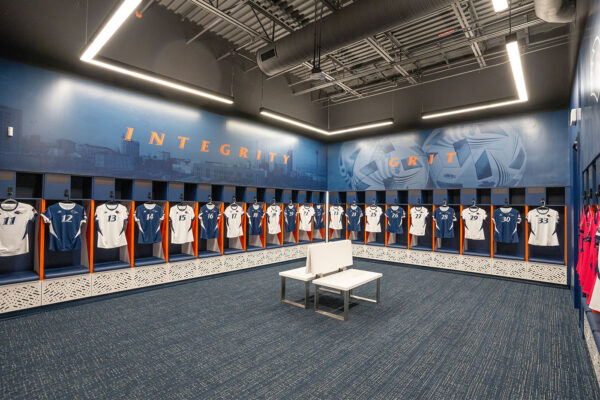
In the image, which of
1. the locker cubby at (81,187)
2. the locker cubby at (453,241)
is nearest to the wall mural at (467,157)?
the locker cubby at (453,241)

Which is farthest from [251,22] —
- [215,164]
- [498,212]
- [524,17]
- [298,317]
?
[498,212]

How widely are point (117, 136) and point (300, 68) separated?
4.13 meters

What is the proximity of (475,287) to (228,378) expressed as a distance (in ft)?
15.3

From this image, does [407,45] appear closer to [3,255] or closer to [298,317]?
[298,317]

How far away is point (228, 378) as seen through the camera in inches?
95.3

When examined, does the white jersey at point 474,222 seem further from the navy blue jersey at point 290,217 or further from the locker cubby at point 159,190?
the locker cubby at point 159,190

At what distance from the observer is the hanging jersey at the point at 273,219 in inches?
269

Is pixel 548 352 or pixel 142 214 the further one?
pixel 142 214

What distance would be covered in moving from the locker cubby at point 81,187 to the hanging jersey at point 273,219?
3.39 meters

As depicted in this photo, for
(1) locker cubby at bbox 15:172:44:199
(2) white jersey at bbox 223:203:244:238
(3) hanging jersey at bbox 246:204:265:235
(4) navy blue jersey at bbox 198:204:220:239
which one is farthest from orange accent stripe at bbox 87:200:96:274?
(3) hanging jersey at bbox 246:204:265:235

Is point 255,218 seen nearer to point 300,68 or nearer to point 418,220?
point 300,68

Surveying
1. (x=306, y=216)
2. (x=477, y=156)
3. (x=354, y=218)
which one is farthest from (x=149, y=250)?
(x=477, y=156)

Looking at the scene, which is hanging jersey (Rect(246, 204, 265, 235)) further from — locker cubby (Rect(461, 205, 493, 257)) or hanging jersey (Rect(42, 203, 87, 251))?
locker cubby (Rect(461, 205, 493, 257))

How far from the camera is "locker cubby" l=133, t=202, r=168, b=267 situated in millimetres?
5000
